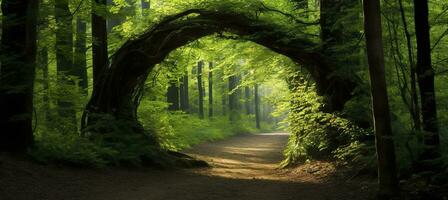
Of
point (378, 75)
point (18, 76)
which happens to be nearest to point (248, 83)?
point (18, 76)

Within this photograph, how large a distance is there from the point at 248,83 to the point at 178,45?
4351 millimetres

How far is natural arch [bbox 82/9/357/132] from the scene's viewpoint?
1211cm

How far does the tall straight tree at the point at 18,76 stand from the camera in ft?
31.0

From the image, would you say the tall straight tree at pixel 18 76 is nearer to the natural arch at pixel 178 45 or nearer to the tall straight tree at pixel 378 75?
the natural arch at pixel 178 45

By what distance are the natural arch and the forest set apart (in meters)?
0.03

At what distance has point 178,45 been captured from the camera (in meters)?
13.5

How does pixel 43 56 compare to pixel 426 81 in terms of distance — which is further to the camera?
pixel 43 56

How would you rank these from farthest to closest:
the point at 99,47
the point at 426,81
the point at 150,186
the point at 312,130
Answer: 1. the point at 99,47
2. the point at 312,130
3. the point at 150,186
4. the point at 426,81

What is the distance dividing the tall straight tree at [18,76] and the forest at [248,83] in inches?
0.9

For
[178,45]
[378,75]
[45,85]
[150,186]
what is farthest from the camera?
[178,45]

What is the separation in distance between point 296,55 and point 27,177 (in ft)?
25.1

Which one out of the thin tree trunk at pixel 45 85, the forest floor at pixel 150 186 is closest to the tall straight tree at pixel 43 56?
the thin tree trunk at pixel 45 85

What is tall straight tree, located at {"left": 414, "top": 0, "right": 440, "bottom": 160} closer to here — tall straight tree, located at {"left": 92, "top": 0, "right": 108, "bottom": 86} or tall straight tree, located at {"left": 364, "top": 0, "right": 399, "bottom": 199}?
tall straight tree, located at {"left": 364, "top": 0, "right": 399, "bottom": 199}

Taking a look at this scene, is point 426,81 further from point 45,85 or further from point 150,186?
point 45,85
